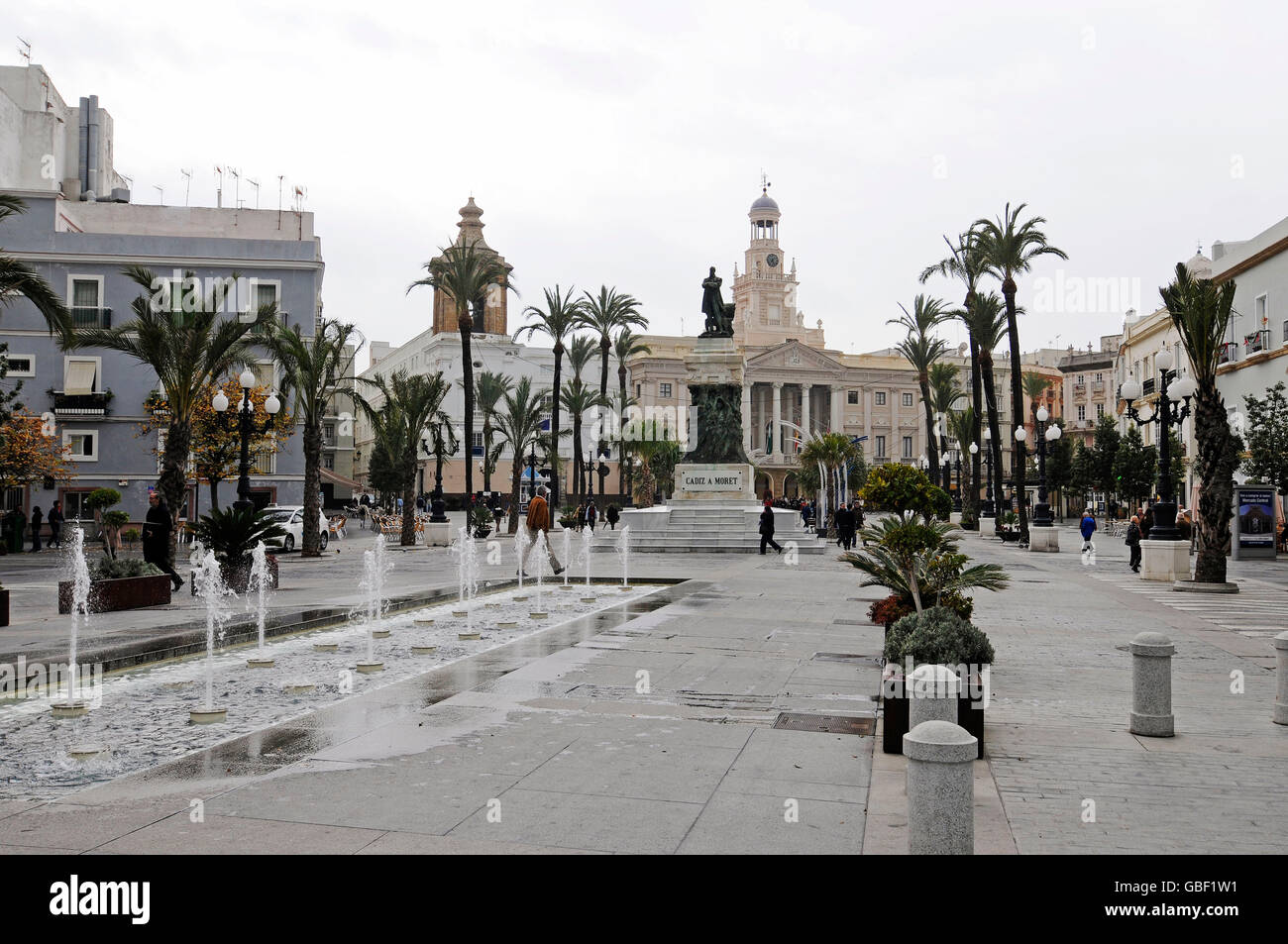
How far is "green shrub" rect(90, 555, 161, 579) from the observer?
50.3 feet

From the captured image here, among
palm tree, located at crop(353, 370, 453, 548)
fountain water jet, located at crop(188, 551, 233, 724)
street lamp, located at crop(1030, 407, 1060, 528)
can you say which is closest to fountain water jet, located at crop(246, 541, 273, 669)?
fountain water jet, located at crop(188, 551, 233, 724)

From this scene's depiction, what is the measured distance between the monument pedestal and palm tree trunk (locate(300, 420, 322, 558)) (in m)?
21.5

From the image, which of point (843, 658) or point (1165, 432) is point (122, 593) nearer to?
point (843, 658)

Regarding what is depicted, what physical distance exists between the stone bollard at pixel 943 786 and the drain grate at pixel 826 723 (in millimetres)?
3140

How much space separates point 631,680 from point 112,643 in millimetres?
5712

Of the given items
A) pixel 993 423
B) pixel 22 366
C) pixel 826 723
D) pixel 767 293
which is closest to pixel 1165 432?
pixel 826 723

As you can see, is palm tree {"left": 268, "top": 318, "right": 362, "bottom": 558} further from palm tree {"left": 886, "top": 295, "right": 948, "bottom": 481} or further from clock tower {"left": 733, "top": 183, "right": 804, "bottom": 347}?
clock tower {"left": 733, "top": 183, "right": 804, "bottom": 347}

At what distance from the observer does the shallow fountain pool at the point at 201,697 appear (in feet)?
20.8

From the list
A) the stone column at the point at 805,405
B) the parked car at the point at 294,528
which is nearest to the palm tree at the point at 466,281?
the parked car at the point at 294,528

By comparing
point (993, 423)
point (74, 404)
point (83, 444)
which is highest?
point (74, 404)

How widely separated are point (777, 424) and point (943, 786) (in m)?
96.3

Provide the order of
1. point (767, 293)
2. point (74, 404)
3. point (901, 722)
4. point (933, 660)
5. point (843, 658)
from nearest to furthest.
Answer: point (901, 722) → point (933, 660) → point (843, 658) → point (74, 404) → point (767, 293)

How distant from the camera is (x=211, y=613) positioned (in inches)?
369

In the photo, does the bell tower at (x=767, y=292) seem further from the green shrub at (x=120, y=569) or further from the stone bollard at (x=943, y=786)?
the stone bollard at (x=943, y=786)
